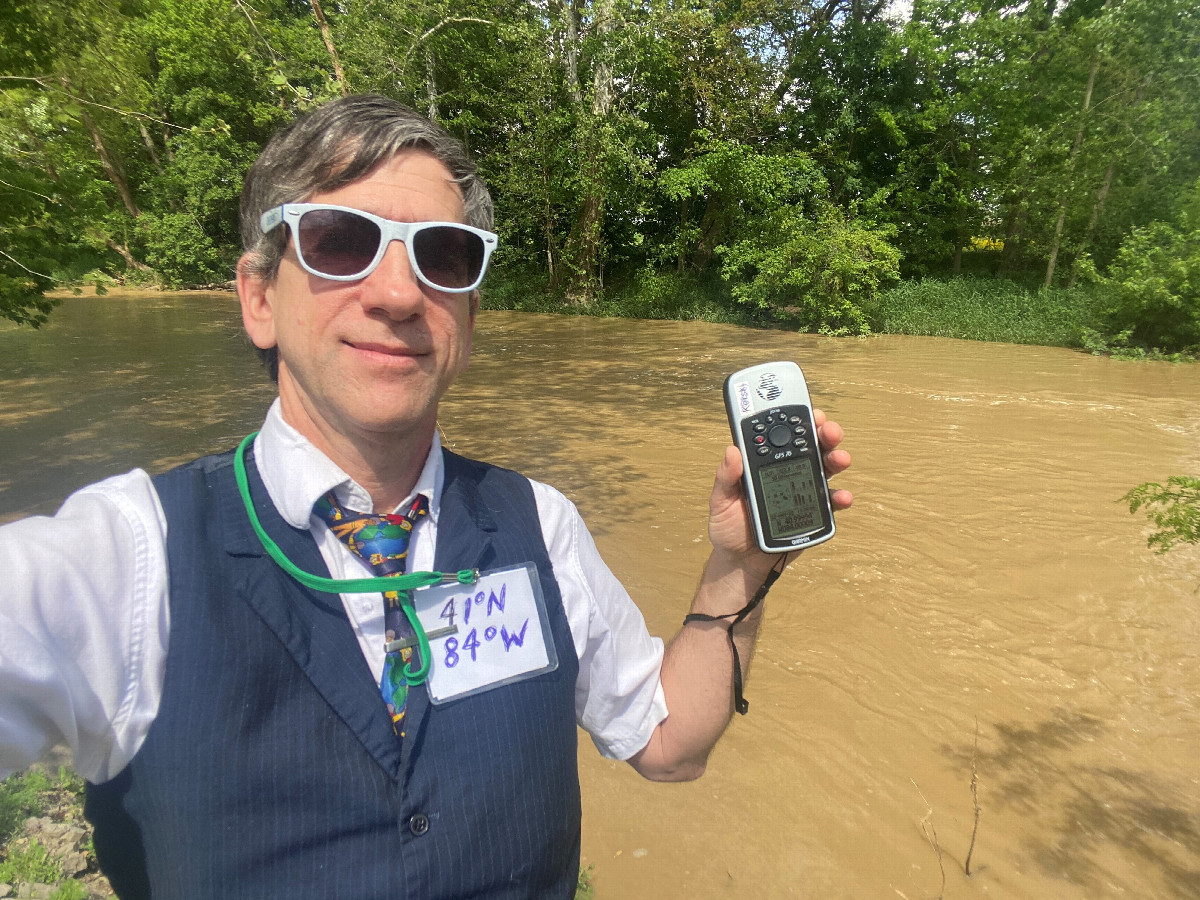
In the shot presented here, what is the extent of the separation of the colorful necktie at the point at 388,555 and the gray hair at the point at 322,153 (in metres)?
0.51

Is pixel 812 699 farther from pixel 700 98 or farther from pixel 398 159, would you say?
pixel 700 98

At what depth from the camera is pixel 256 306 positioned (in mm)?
1413

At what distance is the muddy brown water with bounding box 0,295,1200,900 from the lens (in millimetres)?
2902

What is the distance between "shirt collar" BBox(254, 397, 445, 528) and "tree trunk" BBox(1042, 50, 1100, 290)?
21.7m

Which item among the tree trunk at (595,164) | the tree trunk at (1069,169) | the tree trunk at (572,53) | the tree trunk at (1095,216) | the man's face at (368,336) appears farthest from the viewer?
the tree trunk at (595,164)

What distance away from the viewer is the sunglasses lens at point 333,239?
51.2 inches

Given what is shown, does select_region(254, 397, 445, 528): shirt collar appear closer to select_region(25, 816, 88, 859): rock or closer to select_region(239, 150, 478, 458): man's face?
select_region(239, 150, 478, 458): man's face

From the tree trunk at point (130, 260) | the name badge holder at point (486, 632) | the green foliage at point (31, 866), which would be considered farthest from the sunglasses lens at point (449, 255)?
the tree trunk at point (130, 260)

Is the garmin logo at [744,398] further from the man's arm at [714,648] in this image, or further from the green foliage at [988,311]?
the green foliage at [988,311]

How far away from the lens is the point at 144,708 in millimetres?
954

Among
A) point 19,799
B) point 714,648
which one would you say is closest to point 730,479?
point 714,648

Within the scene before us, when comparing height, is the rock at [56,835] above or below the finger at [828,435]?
below

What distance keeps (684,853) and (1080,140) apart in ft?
72.1

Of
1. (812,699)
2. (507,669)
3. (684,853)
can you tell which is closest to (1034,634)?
(812,699)
